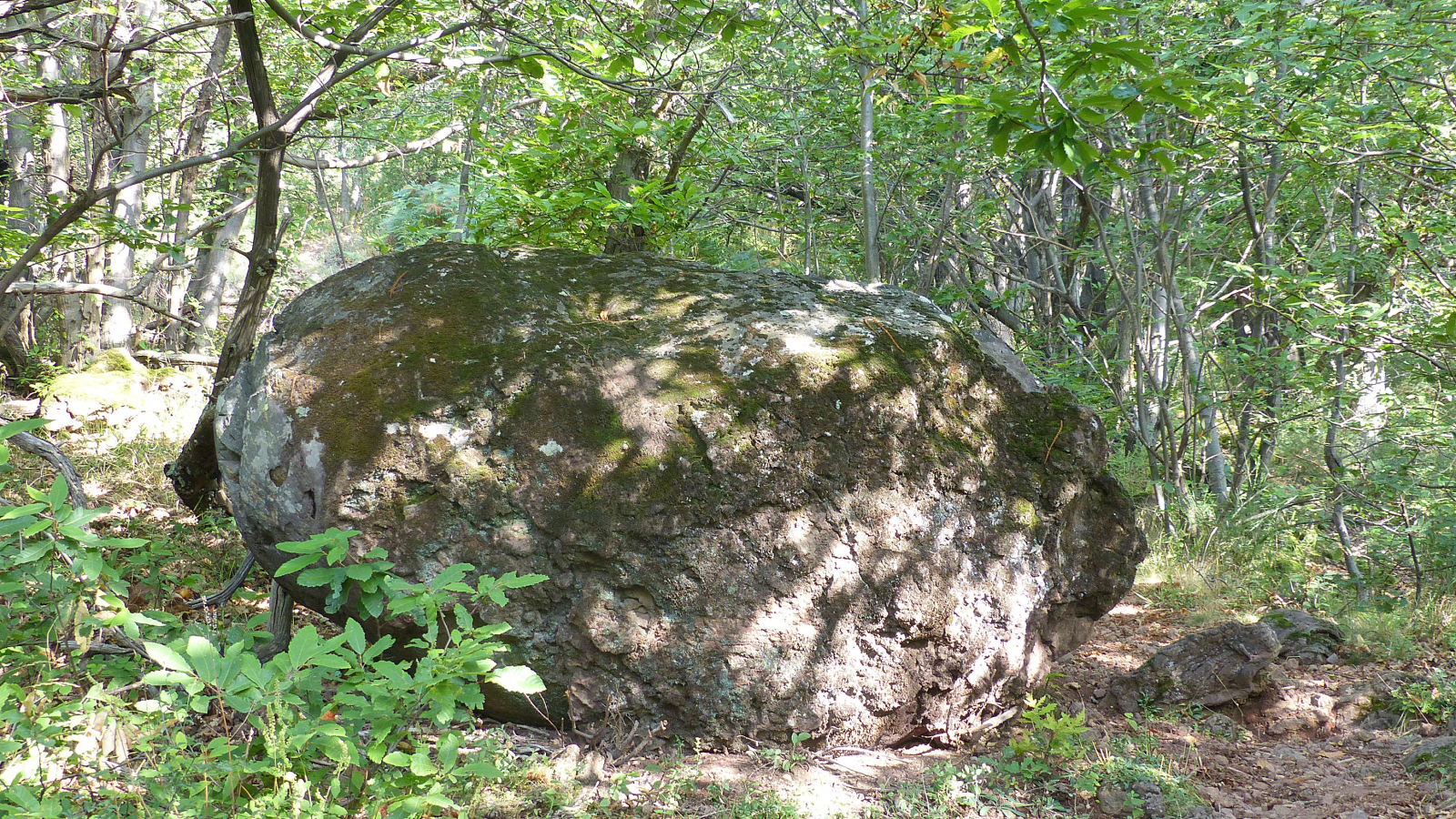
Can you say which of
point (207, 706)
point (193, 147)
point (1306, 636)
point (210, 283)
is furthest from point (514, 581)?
point (210, 283)

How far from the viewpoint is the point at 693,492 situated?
328 cm

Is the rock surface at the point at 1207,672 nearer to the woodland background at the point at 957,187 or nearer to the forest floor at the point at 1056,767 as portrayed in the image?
the forest floor at the point at 1056,767

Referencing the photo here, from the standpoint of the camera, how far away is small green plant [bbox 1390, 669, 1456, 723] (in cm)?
381

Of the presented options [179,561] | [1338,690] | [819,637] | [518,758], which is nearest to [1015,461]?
[819,637]

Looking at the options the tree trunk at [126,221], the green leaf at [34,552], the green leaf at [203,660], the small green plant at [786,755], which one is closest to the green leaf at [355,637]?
the green leaf at [203,660]

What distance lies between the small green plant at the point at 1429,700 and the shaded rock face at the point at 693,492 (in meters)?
1.44

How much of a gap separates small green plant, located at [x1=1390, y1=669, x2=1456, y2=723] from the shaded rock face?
1.44 m

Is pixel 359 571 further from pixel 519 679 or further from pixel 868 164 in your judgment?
pixel 868 164

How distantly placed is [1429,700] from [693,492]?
3.62 m

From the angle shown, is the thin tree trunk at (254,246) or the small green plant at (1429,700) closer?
the small green plant at (1429,700)

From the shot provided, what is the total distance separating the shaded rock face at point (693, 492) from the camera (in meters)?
3.16

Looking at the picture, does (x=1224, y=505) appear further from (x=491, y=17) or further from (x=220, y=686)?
(x=220, y=686)

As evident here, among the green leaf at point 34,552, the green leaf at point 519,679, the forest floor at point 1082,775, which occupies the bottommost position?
the forest floor at point 1082,775

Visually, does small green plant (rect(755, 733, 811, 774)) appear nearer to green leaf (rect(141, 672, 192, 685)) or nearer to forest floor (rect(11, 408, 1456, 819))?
forest floor (rect(11, 408, 1456, 819))
